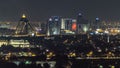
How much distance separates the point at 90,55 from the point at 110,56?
163 centimetres

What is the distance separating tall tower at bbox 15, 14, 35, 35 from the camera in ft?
250

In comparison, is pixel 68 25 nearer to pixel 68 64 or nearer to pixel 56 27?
pixel 56 27

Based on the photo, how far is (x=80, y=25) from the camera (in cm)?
9288

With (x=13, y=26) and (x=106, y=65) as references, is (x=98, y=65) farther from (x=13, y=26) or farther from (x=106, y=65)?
(x=13, y=26)

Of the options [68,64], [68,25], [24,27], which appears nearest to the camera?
[68,64]

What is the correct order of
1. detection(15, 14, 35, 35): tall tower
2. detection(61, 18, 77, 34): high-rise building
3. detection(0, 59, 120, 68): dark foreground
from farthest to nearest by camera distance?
detection(61, 18, 77, 34): high-rise building < detection(15, 14, 35, 35): tall tower < detection(0, 59, 120, 68): dark foreground

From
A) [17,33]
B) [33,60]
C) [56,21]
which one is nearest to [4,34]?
[17,33]

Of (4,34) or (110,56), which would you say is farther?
(4,34)

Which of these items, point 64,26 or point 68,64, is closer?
point 68,64

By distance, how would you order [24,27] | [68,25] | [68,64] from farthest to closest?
[68,25]
[24,27]
[68,64]

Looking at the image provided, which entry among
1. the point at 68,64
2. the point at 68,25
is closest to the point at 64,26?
the point at 68,25

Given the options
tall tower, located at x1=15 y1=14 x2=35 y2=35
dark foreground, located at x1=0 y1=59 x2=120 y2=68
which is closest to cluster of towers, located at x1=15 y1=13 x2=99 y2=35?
tall tower, located at x1=15 y1=14 x2=35 y2=35

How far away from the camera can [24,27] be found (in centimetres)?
7925

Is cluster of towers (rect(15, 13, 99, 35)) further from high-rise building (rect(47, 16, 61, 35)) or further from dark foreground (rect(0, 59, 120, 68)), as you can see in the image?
dark foreground (rect(0, 59, 120, 68))
